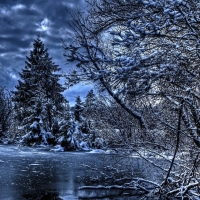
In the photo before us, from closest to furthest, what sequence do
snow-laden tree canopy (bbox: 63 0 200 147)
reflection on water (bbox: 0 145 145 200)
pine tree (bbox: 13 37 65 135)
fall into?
1. snow-laden tree canopy (bbox: 63 0 200 147)
2. reflection on water (bbox: 0 145 145 200)
3. pine tree (bbox: 13 37 65 135)

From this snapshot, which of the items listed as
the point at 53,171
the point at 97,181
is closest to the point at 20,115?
the point at 53,171

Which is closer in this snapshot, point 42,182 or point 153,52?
point 153,52

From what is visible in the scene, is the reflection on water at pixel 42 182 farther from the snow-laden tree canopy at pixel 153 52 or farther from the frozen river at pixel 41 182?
the snow-laden tree canopy at pixel 153 52

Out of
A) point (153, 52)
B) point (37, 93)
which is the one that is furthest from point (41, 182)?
point (37, 93)

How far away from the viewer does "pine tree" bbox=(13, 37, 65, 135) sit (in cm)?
3164

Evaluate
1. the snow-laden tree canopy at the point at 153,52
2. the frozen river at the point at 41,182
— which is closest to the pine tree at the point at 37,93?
the frozen river at the point at 41,182

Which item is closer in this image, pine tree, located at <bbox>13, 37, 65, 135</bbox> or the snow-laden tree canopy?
the snow-laden tree canopy

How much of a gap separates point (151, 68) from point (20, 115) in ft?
106

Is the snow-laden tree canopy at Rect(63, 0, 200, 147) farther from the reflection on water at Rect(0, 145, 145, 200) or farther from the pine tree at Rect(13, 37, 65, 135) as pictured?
the pine tree at Rect(13, 37, 65, 135)

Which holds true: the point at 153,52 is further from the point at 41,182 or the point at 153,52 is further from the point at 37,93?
the point at 37,93

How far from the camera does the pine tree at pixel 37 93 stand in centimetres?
3164

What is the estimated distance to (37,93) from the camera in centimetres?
3275

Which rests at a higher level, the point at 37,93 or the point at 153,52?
the point at 37,93

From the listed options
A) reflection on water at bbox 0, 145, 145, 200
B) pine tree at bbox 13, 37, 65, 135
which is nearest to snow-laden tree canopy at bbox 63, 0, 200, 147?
reflection on water at bbox 0, 145, 145, 200
